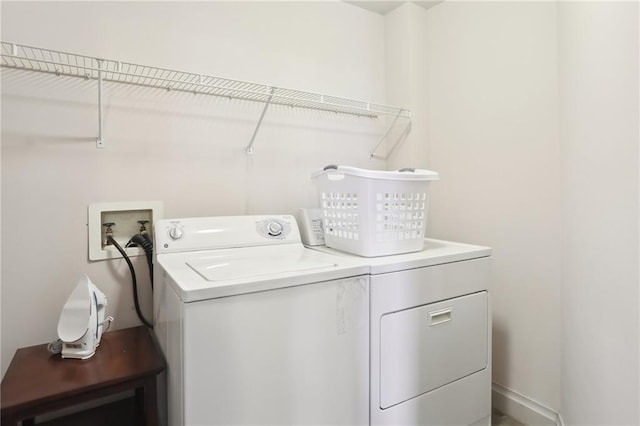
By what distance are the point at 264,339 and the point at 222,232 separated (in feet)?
2.03

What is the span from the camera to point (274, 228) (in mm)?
1633

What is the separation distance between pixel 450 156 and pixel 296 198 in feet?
3.07

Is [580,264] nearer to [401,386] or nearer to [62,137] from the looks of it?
[401,386]

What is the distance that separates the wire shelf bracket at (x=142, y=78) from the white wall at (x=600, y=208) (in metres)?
0.93

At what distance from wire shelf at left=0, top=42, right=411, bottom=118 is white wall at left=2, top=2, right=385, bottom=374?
0.04 m

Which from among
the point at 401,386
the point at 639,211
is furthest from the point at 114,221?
the point at 639,211

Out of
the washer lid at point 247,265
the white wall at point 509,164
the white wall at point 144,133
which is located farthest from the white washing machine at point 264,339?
the white wall at point 509,164

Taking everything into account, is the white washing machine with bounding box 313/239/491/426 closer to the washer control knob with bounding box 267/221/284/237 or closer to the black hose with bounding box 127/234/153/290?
the washer control knob with bounding box 267/221/284/237

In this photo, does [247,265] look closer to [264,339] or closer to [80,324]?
[264,339]

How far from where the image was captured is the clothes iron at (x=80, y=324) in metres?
1.16

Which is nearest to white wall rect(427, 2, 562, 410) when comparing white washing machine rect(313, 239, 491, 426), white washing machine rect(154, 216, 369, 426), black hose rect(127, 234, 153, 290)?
white washing machine rect(313, 239, 491, 426)

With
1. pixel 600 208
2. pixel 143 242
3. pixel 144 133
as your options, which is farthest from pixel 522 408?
pixel 144 133

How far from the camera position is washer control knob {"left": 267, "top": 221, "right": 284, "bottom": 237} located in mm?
1621

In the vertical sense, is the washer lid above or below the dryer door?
above
